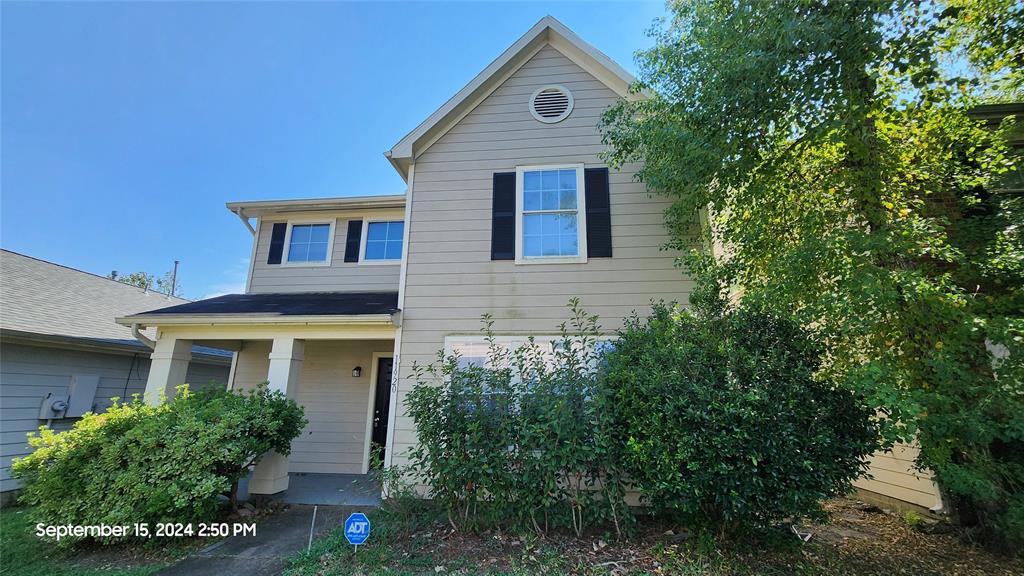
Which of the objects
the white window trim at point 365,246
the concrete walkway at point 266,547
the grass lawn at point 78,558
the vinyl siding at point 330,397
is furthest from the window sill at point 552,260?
the grass lawn at point 78,558

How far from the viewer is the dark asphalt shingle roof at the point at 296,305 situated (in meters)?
6.34

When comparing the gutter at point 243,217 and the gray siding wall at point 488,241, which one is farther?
the gutter at point 243,217

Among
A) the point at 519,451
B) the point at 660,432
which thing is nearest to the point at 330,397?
the point at 519,451

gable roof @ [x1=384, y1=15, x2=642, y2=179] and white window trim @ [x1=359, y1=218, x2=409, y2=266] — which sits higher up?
gable roof @ [x1=384, y1=15, x2=642, y2=179]

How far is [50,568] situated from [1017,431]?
9.00 metres

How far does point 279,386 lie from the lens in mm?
6102

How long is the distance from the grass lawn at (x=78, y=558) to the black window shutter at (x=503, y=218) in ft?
17.6

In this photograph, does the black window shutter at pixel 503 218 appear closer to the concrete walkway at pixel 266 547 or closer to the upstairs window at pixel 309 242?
the concrete walkway at pixel 266 547

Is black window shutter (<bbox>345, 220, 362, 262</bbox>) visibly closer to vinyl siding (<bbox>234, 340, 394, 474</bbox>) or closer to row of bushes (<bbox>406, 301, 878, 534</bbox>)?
vinyl siding (<bbox>234, 340, 394, 474</bbox>)

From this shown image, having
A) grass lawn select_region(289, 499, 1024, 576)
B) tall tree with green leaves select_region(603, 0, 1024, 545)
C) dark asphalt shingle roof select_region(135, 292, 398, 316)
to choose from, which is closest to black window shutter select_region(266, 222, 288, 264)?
dark asphalt shingle roof select_region(135, 292, 398, 316)

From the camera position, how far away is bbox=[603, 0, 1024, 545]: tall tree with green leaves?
3309mm

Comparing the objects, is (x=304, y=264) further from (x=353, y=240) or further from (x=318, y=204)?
(x=318, y=204)

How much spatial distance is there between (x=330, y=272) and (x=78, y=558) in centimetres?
553

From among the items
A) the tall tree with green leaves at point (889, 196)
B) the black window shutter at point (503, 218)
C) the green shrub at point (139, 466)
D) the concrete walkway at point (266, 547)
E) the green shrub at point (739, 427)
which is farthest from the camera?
the black window shutter at point (503, 218)
